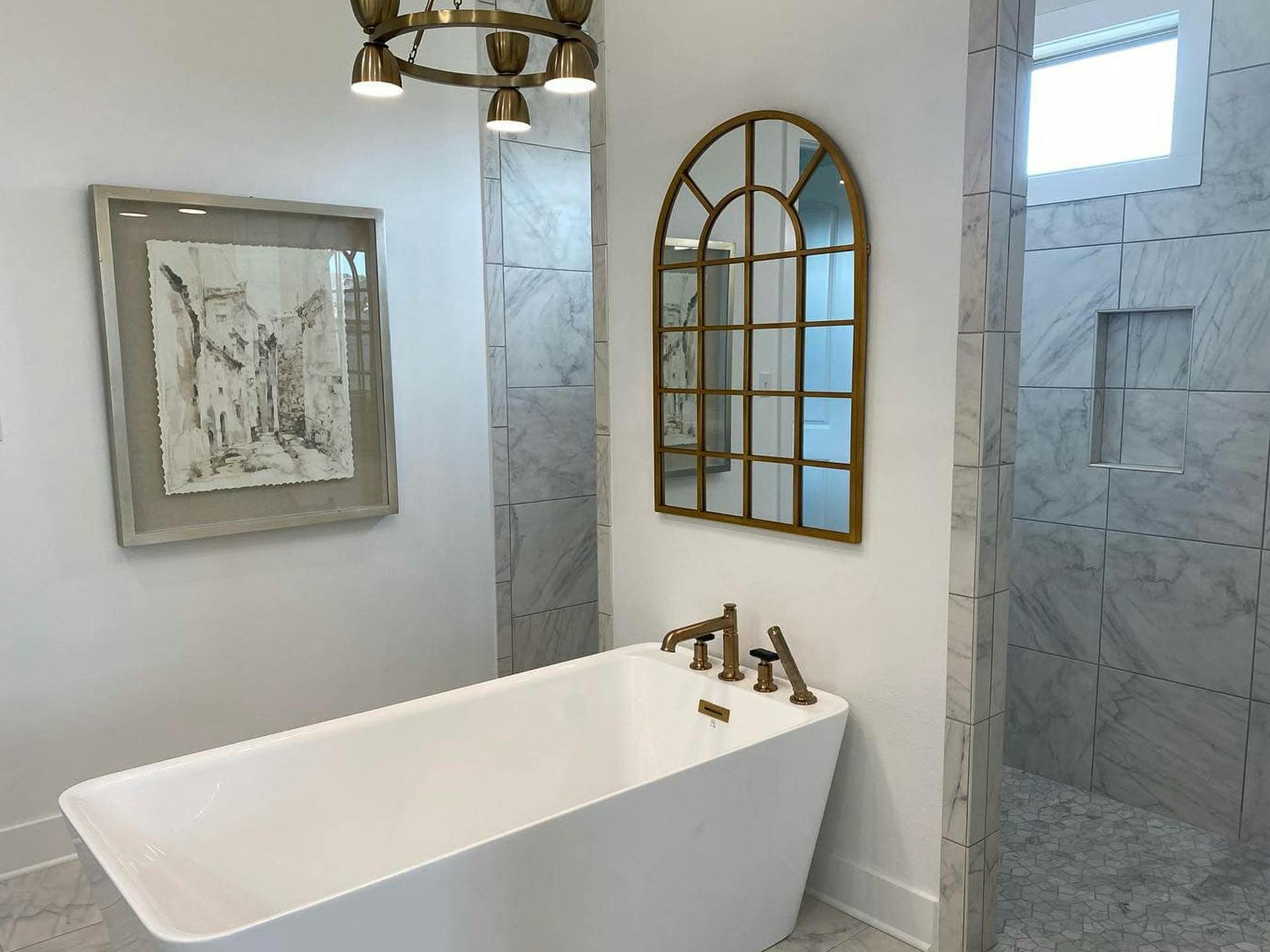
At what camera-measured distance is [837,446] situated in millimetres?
2430

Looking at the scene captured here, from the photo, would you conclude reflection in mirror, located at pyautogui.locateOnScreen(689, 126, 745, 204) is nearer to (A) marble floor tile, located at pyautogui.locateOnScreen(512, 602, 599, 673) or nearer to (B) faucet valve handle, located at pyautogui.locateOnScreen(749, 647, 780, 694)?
(B) faucet valve handle, located at pyautogui.locateOnScreen(749, 647, 780, 694)

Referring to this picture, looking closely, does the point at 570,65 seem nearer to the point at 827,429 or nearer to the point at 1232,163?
the point at 827,429

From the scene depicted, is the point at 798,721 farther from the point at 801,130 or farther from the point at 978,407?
the point at 801,130

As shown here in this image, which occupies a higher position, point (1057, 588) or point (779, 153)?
point (779, 153)

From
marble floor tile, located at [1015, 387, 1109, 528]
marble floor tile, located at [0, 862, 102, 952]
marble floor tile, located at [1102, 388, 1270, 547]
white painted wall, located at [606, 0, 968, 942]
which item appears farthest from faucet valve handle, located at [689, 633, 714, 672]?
marble floor tile, located at [0, 862, 102, 952]

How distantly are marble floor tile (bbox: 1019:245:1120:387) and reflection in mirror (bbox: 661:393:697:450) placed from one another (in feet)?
3.43

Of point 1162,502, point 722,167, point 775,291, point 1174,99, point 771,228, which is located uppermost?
point 1174,99

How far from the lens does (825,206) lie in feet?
7.82

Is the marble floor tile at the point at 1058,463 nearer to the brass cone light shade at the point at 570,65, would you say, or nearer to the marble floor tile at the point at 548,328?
the marble floor tile at the point at 548,328

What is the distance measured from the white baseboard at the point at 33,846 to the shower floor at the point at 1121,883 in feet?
Result: 8.23

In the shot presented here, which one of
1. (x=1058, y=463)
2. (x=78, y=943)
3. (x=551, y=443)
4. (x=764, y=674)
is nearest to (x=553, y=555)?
(x=551, y=443)

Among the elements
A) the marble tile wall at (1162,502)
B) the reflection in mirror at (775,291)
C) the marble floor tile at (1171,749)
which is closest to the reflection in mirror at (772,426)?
the reflection in mirror at (775,291)

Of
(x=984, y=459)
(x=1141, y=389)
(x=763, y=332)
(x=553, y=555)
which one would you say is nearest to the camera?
(x=984, y=459)

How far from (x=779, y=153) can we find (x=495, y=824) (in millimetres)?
1830
